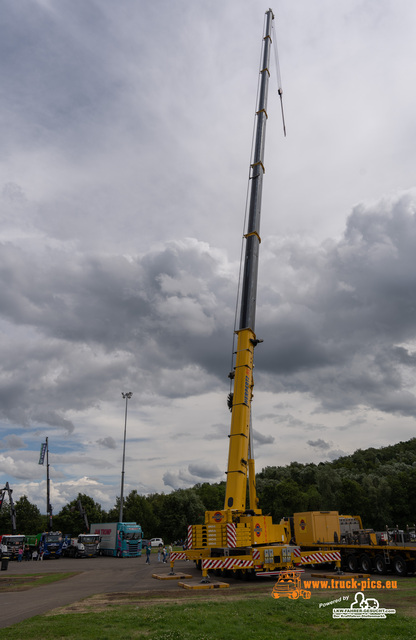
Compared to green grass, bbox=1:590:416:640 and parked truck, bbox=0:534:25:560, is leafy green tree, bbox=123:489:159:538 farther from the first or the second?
green grass, bbox=1:590:416:640

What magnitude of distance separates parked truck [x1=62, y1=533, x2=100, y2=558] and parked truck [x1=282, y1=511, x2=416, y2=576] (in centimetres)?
2629

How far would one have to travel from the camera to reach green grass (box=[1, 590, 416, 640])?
1025 cm

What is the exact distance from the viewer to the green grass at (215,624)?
10250mm

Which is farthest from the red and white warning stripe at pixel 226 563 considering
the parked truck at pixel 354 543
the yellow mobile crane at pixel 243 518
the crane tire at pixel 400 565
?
the crane tire at pixel 400 565

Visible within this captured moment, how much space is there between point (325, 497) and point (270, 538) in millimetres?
55050

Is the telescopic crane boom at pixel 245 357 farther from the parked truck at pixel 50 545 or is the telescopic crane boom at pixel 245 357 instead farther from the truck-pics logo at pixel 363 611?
the parked truck at pixel 50 545

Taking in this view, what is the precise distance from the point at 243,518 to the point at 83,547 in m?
33.1

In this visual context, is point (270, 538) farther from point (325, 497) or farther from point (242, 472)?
point (325, 497)

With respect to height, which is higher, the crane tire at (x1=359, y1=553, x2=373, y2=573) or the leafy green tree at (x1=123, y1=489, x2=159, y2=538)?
the crane tire at (x1=359, y1=553, x2=373, y2=573)

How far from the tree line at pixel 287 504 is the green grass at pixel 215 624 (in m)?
51.6

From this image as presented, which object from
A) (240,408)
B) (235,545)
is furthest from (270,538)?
(240,408)

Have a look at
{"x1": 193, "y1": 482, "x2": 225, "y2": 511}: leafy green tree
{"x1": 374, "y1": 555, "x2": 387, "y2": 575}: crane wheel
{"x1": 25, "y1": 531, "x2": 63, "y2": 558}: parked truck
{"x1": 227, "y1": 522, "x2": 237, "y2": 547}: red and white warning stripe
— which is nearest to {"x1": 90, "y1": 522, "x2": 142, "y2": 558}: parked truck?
Answer: {"x1": 25, "y1": 531, "x2": 63, "y2": 558}: parked truck

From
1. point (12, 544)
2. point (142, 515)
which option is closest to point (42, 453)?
point (12, 544)

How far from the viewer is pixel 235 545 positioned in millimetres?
20203
